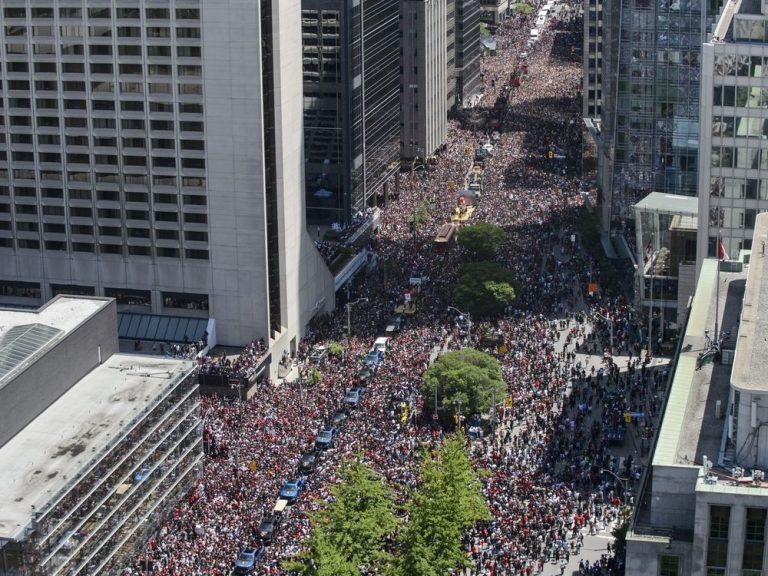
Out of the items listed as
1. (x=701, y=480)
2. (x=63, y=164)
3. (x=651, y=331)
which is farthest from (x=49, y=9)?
(x=701, y=480)

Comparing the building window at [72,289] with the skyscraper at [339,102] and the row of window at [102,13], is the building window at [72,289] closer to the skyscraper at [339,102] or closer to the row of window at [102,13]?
the row of window at [102,13]

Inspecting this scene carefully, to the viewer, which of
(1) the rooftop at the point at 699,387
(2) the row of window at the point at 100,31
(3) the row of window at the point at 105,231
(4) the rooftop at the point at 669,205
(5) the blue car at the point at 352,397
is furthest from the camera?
(3) the row of window at the point at 105,231

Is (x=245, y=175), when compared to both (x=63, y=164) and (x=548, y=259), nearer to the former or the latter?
(x=63, y=164)

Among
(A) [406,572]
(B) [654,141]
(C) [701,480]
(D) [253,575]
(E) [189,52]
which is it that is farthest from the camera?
(B) [654,141]

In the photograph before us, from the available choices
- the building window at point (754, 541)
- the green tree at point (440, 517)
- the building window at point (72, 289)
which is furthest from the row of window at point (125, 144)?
the building window at point (754, 541)

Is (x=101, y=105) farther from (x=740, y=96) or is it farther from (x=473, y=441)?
(x=740, y=96)

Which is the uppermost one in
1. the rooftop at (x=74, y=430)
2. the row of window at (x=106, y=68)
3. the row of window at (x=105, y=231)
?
the row of window at (x=106, y=68)

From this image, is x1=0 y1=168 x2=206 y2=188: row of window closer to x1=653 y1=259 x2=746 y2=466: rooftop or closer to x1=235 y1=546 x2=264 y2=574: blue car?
x1=235 y1=546 x2=264 y2=574: blue car
